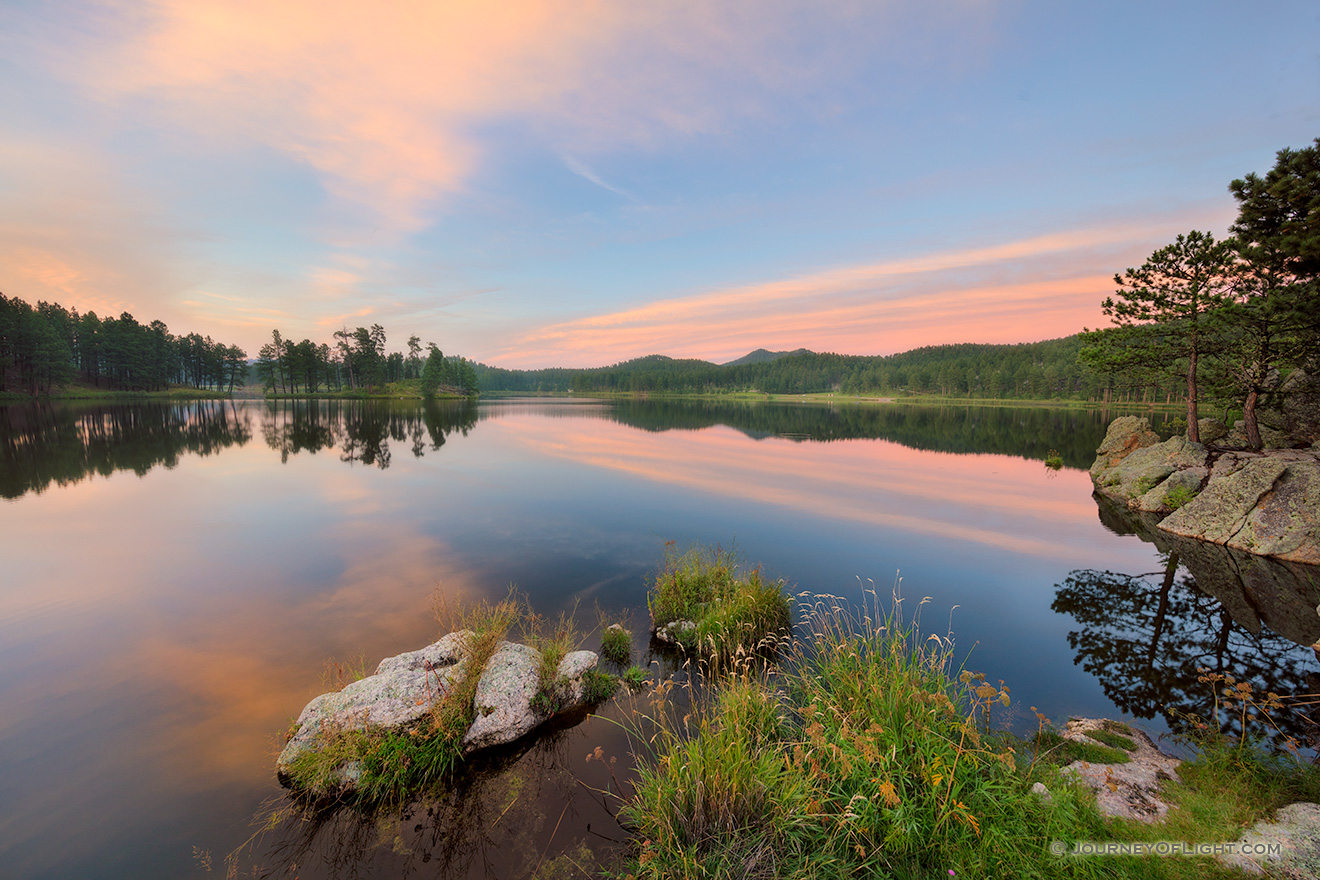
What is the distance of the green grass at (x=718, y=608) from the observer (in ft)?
30.7

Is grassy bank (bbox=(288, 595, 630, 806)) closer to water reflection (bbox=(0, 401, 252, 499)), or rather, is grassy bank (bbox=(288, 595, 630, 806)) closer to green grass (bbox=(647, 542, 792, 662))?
green grass (bbox=(647, 542, 792, 662))

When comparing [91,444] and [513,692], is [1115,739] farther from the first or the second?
[91,444]

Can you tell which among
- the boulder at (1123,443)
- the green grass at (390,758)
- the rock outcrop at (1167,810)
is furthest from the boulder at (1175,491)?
the green grass at (390,758)

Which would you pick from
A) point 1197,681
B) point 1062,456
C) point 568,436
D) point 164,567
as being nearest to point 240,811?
point 164,567

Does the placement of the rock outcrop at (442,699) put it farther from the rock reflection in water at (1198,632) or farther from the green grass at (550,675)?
the rock reflection in water at (1198,632)

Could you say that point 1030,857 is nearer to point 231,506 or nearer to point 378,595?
point 378,595

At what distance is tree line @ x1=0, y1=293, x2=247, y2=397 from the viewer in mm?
76625

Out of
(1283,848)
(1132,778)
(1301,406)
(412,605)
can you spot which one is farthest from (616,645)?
(1301,406)

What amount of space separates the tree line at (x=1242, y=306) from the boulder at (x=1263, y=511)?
4.88 metres

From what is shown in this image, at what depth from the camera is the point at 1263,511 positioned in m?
15.2

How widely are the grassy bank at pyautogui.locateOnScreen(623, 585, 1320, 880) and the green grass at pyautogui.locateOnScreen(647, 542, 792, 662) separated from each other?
3710 millimetres

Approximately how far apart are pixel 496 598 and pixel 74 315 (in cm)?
16280

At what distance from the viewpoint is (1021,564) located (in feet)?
47.7

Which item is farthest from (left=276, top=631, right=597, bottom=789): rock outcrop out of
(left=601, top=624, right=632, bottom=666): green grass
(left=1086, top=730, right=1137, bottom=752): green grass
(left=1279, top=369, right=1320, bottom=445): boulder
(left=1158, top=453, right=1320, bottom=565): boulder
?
(left=1279, top=369, right=1320, bottom=445): boulder
